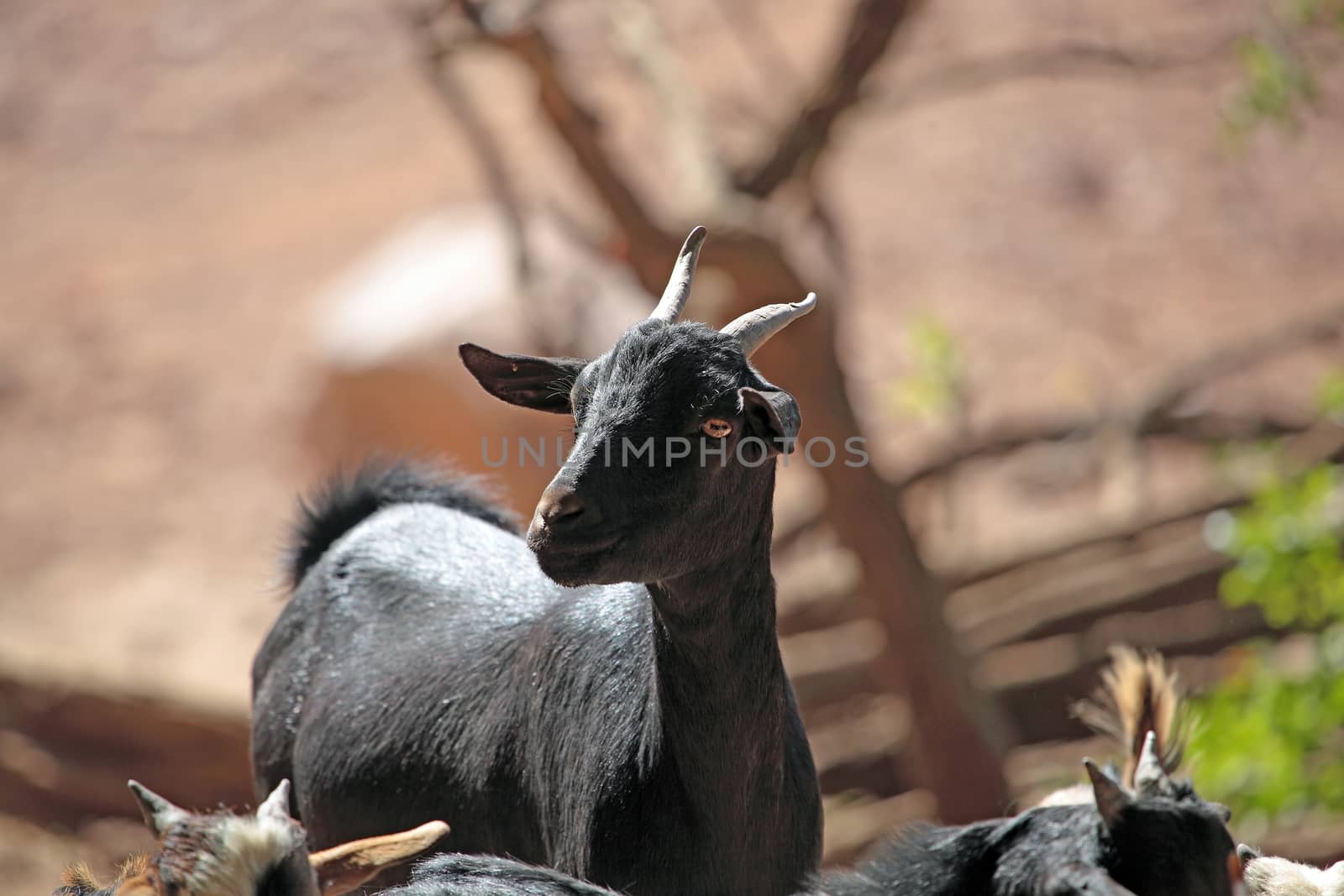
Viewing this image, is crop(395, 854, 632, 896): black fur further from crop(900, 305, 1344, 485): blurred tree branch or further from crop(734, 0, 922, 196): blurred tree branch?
crop(900, 305, 1344, 485): blurred tree branch

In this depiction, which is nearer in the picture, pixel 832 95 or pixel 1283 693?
pixel 1283 693

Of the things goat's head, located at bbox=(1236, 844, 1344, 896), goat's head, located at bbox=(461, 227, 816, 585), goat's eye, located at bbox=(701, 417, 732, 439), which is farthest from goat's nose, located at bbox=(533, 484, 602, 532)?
goat's head, located at bbox=(1236, 844, 1344, 896)

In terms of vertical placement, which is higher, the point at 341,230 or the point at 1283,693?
the point at 341,230

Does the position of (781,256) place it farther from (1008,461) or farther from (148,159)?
(148,159)

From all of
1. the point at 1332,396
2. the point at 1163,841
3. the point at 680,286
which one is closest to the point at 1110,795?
the point at 1163,841

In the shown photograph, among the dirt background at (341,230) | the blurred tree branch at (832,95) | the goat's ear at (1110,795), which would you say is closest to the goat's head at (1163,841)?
the goat's ear at (1110,795)

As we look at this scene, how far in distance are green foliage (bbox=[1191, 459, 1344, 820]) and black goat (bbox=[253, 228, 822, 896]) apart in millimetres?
2562

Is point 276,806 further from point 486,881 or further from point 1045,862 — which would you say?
point 1045,862

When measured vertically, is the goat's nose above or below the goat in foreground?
above

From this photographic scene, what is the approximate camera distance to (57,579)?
12133mm

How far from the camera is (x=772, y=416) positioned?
108 inches

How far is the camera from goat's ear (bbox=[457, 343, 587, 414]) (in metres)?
3.12

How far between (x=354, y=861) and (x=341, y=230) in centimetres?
1480

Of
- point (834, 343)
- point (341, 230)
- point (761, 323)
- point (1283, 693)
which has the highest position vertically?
point (341, 230)
